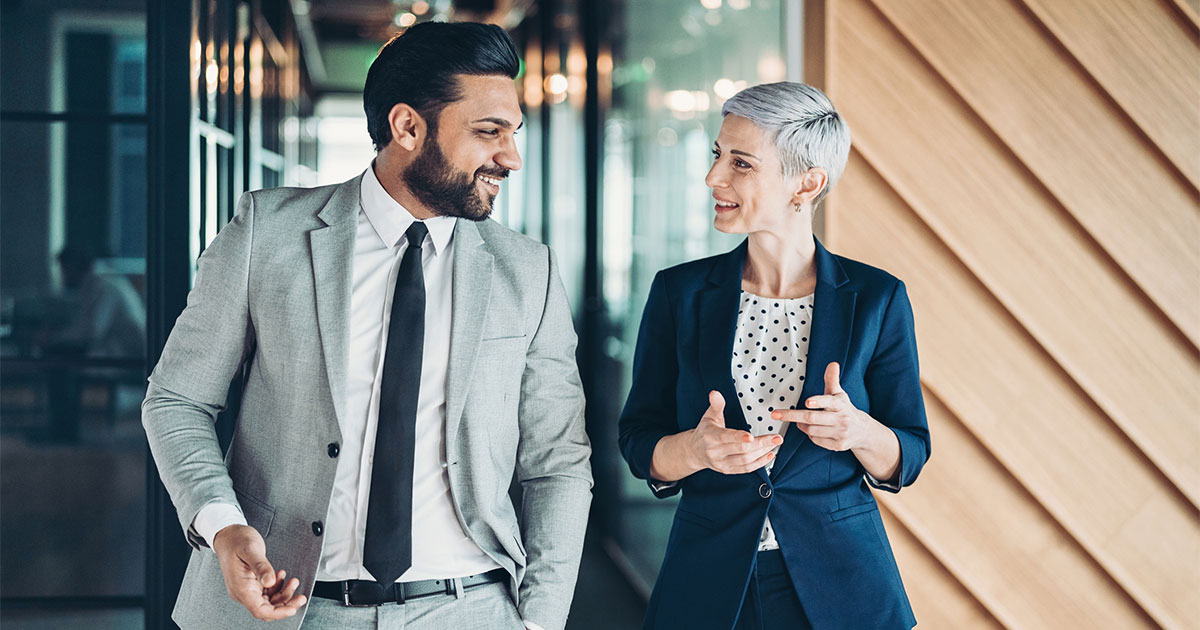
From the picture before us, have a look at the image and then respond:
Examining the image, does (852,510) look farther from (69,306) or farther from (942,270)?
(69,306)

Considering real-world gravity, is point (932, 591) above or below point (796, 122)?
below

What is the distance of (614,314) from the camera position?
17.8 feet

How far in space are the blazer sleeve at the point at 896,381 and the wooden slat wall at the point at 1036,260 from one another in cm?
69

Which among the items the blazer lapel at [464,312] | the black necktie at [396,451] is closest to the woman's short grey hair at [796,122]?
the blazer lapel at [464,312]

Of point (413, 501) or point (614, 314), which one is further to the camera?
point (614, 314)

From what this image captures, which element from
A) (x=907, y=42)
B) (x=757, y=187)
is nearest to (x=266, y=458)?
(x=757, y=187)

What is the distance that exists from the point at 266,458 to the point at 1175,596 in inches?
91.3

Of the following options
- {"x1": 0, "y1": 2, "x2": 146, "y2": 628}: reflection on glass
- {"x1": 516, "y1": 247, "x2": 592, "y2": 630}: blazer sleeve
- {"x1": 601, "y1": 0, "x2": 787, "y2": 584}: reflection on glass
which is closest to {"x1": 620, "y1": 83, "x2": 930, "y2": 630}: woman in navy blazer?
{"x1": 516, "y1": 247, "x2": 592, "y2": 630}: blazer sleeve

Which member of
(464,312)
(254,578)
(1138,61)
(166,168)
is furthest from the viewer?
A: (166,168)

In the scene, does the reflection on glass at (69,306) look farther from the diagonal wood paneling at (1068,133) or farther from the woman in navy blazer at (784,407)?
the diagonal wood paneling at (1068,133)

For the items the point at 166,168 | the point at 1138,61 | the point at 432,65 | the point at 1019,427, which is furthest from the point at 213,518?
the point at 1138,61

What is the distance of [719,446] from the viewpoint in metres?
1.67

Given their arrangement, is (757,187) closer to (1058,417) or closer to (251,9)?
(1058,417)

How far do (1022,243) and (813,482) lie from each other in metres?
1.12
